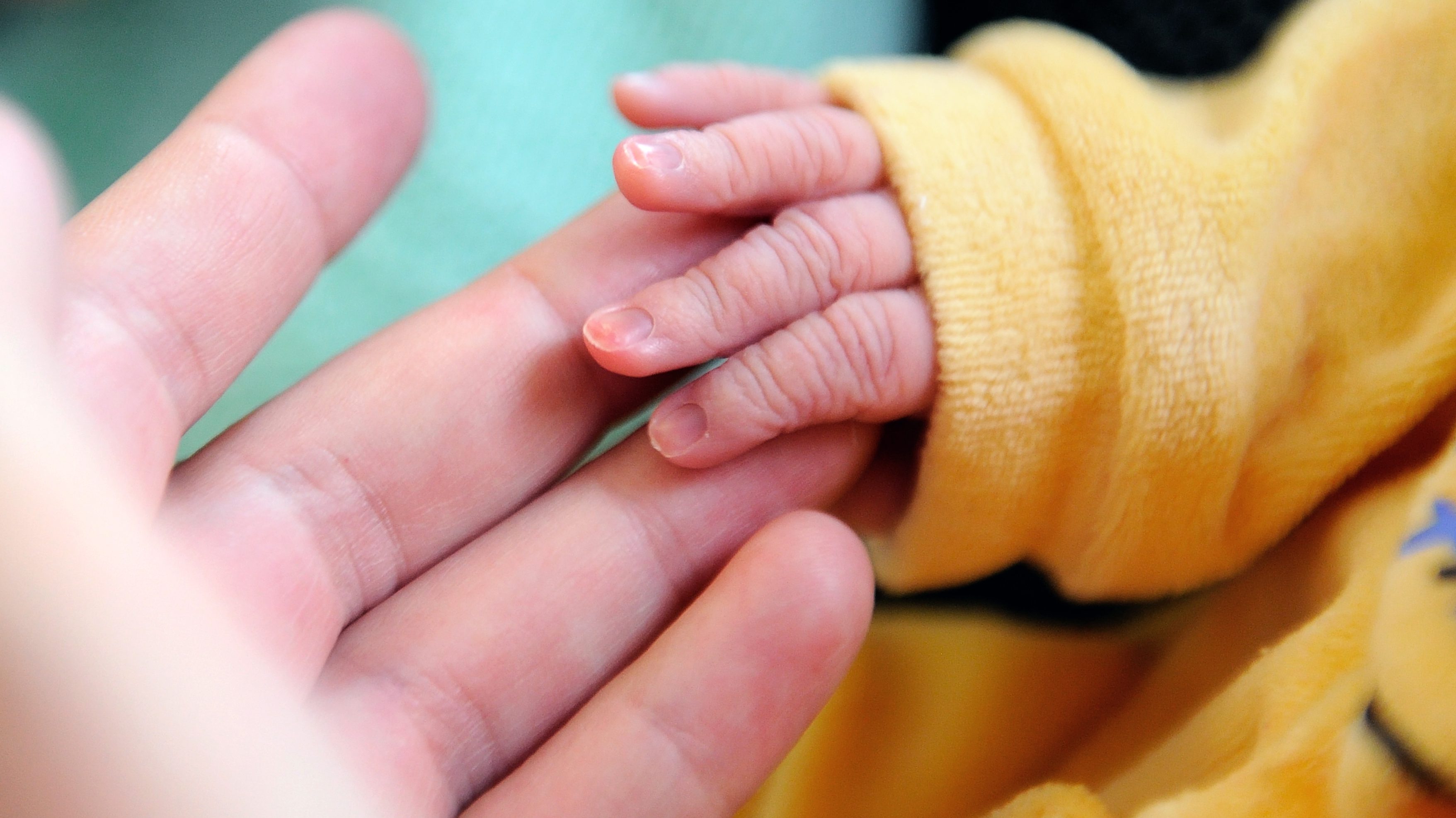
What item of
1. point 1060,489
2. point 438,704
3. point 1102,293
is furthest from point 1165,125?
point 438,704

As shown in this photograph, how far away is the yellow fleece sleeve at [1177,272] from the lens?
48cm

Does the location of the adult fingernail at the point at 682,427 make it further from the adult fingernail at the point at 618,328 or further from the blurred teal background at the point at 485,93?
the blurred teal background at the point at 485,93

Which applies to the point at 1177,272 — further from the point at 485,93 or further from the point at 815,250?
the point at 485,93

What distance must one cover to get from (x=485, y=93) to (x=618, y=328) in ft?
1.40

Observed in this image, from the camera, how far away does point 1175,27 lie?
24.1 inches

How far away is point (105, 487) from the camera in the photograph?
38 cm

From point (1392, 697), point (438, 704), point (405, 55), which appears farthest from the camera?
point (405, 55)

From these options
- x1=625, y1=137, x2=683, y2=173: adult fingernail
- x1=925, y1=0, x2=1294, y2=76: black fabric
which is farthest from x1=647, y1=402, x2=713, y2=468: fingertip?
x1=925, y1=0, x2=1294, y2=76: black fabric

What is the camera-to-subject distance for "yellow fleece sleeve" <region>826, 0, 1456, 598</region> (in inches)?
18.9

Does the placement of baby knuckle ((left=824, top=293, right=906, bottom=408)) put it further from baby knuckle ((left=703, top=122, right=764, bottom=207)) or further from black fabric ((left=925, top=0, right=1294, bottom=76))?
black fabric ((left=925, top=0, right=1294, bottom=76))

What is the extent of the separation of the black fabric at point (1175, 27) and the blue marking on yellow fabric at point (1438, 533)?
0.34 m

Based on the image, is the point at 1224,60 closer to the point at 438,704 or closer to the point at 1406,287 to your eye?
the point at 1406,287

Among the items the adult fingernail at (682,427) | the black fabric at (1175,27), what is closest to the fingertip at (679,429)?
the adult fingernail at (682,427)

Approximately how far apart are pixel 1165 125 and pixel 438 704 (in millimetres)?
459
